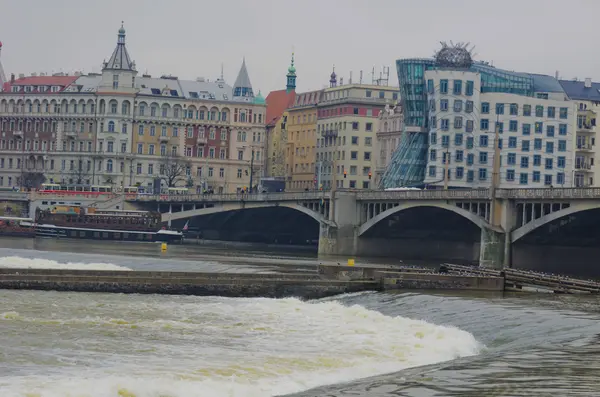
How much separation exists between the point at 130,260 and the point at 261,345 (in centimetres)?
6189

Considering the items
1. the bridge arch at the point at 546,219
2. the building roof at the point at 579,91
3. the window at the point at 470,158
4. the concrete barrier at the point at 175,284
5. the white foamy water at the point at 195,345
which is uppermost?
the building roof at the point at 579,91

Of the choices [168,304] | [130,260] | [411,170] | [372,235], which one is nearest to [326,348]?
[168,304]

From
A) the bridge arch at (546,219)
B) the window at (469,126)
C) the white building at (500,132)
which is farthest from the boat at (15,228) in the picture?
the bridge arch at (546,219)

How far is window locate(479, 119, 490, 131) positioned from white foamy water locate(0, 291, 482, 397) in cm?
11695

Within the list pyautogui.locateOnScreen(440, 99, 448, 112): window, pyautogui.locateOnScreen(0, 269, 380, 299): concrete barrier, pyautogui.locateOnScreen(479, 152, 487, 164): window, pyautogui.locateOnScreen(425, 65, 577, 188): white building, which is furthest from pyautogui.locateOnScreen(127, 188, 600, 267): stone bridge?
pyautogui.locateOnScreen(0, 269, 380, 299): concrete barrier

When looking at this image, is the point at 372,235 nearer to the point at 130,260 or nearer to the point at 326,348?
the point at 130,260

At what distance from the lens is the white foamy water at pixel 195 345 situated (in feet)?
139

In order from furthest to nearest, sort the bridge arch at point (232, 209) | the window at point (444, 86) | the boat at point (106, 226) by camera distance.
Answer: the window at point (444, 86) < the boat at point (106, 226) < the bridge arch at point (232, 209)

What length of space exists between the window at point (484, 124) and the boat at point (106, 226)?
43.2 metres

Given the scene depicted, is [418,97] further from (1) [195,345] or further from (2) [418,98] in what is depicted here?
(1) [195,345]

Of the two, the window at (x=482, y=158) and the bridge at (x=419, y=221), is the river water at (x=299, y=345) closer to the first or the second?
the bridge at (x=419, y=221)

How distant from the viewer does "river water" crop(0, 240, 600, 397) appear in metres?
41.9

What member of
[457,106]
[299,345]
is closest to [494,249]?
[457,106]

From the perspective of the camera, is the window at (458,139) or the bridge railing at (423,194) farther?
the window at (458,139)
